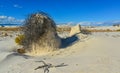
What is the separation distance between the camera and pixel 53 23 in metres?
15.6

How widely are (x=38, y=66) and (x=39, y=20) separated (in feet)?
16.3

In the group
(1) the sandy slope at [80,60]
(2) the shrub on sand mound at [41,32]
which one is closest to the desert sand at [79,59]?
(1) the sandy slope at [80,60]

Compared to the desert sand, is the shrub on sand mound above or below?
above

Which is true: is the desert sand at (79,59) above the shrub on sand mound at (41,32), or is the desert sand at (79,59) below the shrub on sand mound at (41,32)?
below

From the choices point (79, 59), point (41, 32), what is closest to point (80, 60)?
point (79, 59)

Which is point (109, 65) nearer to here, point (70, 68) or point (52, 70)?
point (70, 68)

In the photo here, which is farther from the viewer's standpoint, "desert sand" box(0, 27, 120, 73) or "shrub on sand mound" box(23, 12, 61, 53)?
"shrub on sand mound" box(23, 12, 61, 53)

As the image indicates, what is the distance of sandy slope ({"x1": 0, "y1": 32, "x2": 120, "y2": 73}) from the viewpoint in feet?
33.4

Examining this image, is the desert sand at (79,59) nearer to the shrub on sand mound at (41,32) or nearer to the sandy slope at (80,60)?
the sandy slope at (80,60)

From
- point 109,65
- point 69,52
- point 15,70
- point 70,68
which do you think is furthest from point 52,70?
point 69,52

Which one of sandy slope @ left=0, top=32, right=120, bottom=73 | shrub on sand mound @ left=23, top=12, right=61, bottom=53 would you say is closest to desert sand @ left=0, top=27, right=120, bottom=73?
sandy slope @ left=0, top=32, right=120, bottom=73

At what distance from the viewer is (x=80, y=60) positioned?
1166cm

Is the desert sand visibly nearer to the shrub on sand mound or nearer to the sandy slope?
the sandy slope

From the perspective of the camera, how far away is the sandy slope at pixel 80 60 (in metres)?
10.2
